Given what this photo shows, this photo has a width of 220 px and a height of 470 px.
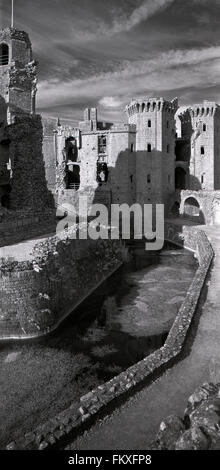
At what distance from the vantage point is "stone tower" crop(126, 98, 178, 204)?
39.5 meters

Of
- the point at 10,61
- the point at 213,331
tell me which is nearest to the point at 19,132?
the point at 10,61

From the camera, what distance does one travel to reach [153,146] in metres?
40.1

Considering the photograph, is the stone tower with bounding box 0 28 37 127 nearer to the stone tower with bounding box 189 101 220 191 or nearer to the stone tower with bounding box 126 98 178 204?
the stone tower with bounding box 126 98 178 204

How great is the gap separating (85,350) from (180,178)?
123ft

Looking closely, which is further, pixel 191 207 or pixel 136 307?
pixel 191 207

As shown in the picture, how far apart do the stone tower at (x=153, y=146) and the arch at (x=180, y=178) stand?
16.2 ft

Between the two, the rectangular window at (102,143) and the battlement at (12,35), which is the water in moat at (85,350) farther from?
the rectangular window at (102,143)

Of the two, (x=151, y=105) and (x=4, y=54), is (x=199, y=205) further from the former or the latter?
(x=4, y=54)

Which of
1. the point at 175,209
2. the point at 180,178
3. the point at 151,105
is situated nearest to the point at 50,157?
the point at 151,105

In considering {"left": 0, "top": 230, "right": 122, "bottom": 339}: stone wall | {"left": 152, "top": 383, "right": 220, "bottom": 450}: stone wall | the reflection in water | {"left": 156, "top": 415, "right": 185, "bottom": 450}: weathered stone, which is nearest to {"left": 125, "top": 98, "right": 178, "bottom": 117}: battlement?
the reflection in water

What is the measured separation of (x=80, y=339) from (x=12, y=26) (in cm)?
2212
